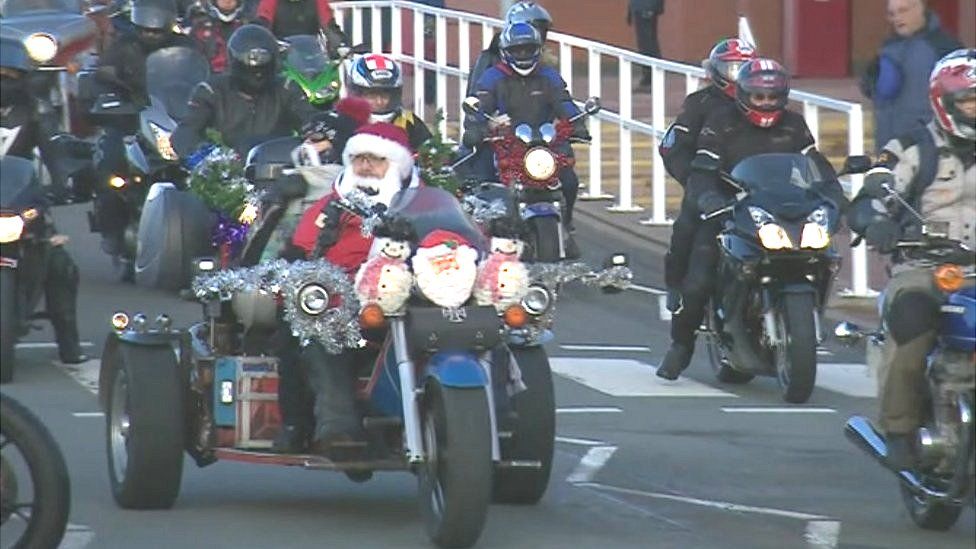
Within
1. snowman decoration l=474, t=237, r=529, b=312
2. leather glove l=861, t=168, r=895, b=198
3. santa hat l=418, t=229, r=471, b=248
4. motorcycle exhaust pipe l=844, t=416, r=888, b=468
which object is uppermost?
leather glove l=861, t=168, r=895, b=198

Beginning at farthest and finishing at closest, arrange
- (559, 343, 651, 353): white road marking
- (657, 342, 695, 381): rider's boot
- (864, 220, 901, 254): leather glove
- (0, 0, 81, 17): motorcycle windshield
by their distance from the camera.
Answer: (0, 0, 81, 17): motorcycle windshield → (559, 343, 651, 353): white road marking → (657, 342, 695, 381): rider's boot → (864, 220, 901, 254): leather glove

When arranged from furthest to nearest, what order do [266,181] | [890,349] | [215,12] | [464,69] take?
[464,69], [215,12], [266,181], [890,349]

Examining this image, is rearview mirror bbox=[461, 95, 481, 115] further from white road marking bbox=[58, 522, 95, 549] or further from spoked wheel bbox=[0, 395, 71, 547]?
spoked wheel bbox=[0, 395, 71, 547]

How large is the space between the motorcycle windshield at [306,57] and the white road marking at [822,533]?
8.80 metres

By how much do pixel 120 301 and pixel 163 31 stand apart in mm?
2238

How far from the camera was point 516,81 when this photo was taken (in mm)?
19547

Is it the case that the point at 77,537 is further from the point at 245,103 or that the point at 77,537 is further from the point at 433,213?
the point at 245,103

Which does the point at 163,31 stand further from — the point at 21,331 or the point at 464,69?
the point at 464,69

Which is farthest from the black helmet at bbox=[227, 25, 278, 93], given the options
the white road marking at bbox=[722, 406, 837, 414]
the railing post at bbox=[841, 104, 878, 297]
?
the white road marking at bbox=[722, 406, 837, 414]

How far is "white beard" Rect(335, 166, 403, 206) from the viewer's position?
10914mm

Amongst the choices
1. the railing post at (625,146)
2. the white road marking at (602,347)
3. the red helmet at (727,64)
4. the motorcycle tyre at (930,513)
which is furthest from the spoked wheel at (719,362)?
A: the railing post at (625,146)

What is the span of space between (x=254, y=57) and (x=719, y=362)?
3.95 metres

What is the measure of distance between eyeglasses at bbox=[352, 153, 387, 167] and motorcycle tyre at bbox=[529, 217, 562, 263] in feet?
24.6

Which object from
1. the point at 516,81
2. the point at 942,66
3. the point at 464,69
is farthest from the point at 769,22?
the point at 942,66
